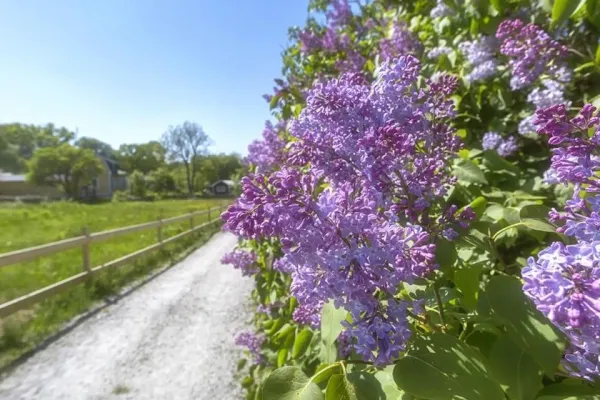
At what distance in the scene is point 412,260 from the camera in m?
0.92

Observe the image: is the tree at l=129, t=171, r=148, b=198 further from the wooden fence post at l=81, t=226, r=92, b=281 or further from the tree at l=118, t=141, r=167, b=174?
the wooden fence post at l=81, t=226, r=92, b=281

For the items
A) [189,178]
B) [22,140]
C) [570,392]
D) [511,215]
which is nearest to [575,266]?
[570,392]

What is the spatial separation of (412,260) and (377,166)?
0.70ft

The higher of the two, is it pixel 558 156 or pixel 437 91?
pixel 437 91

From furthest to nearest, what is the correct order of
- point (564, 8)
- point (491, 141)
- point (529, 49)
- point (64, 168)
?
point (64, 168) → point (491, 141) → point (529, 49) → point (564, 8)

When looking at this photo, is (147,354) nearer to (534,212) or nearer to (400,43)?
(400,43)

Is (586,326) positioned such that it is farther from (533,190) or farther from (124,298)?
(124,298)

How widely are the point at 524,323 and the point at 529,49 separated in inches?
59.1

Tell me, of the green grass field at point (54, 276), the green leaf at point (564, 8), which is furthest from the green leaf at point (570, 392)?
the green grass field at point (54, 276)

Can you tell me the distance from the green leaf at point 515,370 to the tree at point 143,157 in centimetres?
10215

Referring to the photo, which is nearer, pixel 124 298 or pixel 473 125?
pixel 473 125

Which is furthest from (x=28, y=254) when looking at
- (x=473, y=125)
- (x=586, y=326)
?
(x=586, y=326)

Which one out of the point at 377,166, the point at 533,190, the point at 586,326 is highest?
the point at 377,166

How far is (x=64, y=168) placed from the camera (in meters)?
56.8
